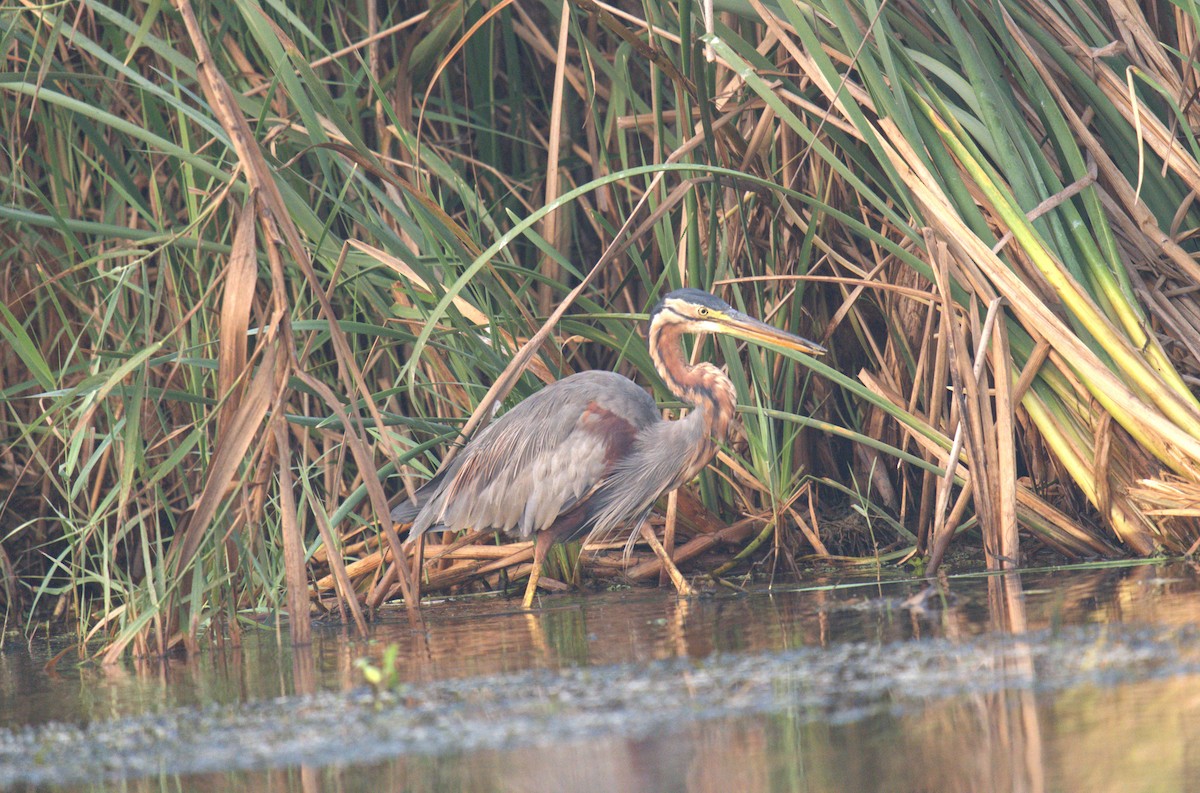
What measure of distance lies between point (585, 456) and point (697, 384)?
50 cm

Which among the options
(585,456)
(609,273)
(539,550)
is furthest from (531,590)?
(609,273)

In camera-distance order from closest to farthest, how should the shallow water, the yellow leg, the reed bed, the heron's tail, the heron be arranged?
the shallow water < the reed bed < the yellow leg < the heron < the heron's tail

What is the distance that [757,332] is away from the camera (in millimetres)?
4863

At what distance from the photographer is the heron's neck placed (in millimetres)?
5188

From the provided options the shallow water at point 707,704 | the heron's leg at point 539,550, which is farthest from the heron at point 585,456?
the shallow water at point 707,704

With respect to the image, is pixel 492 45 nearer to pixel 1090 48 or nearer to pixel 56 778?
pixel 1090 48

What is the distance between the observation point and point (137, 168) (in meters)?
5.85

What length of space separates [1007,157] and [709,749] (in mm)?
2592

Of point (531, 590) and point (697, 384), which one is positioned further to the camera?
point (697, 384)

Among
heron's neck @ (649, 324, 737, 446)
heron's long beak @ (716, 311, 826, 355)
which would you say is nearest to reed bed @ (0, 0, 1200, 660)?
heron's neck @ (649, 324, 737, 446)

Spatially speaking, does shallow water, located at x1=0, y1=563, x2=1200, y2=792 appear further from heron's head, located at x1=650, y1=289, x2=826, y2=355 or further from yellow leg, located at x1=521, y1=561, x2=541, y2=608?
heron's head, located at x1=650, y1=289, x2=826, y2=355

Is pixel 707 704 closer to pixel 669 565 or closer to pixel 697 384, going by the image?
pixel 669 565

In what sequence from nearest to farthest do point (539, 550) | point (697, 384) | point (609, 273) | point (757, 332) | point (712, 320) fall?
1. point (757, 332)
2. point (712, 320)
3. point (539, 550)
4. point (697, 384)
5. point (609, 273)

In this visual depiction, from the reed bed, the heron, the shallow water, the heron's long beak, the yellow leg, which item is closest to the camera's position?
the shallow water
